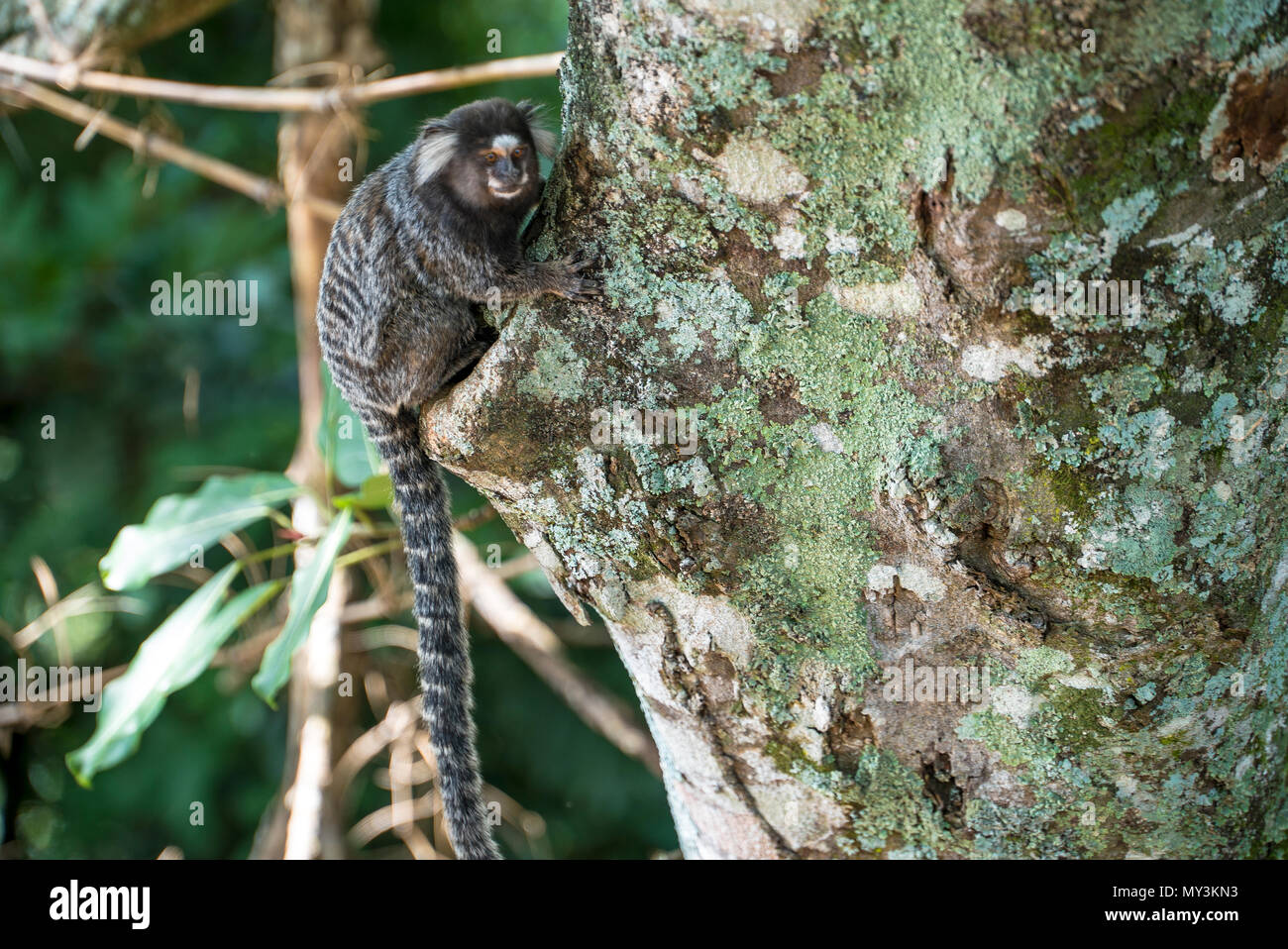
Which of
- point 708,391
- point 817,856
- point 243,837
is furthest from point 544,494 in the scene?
point 243,837

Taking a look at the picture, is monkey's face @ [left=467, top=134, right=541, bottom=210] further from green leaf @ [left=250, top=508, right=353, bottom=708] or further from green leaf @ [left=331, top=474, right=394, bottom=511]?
green leaf @ [left=250, top=508, right=353, bottom=708]

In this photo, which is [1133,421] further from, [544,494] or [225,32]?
[225,32]

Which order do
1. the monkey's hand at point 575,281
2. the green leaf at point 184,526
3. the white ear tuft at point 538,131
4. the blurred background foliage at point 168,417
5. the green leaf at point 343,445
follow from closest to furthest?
1. the monkey's hand at point 575,281
2. the white ear tuft at point 538,131
3. the green leaf at point 184,526
4. the green leaf at point 343,445
5. the blurred background foliage at point 168,417

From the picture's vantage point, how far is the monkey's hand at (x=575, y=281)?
1.50 meters

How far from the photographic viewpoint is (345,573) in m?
3.43

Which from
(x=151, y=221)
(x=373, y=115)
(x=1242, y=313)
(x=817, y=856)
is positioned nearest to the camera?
(x=1242, y=313)

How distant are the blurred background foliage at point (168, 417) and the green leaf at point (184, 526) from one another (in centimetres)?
108

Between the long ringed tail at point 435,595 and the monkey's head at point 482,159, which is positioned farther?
the long ringed tail at point 435,595

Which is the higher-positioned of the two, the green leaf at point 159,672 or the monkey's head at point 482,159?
the monkey's head at point 482,159

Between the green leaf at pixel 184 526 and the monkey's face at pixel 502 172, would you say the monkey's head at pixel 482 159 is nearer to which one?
the monkey's face at pixel 502 172

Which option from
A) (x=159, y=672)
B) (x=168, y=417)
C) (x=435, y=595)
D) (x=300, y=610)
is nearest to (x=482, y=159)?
(x=435, y=595)

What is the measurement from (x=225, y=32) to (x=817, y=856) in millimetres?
4409

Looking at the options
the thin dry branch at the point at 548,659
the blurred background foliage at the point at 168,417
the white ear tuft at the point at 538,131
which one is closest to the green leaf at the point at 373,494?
the thin dry branch at the point at 548,659
